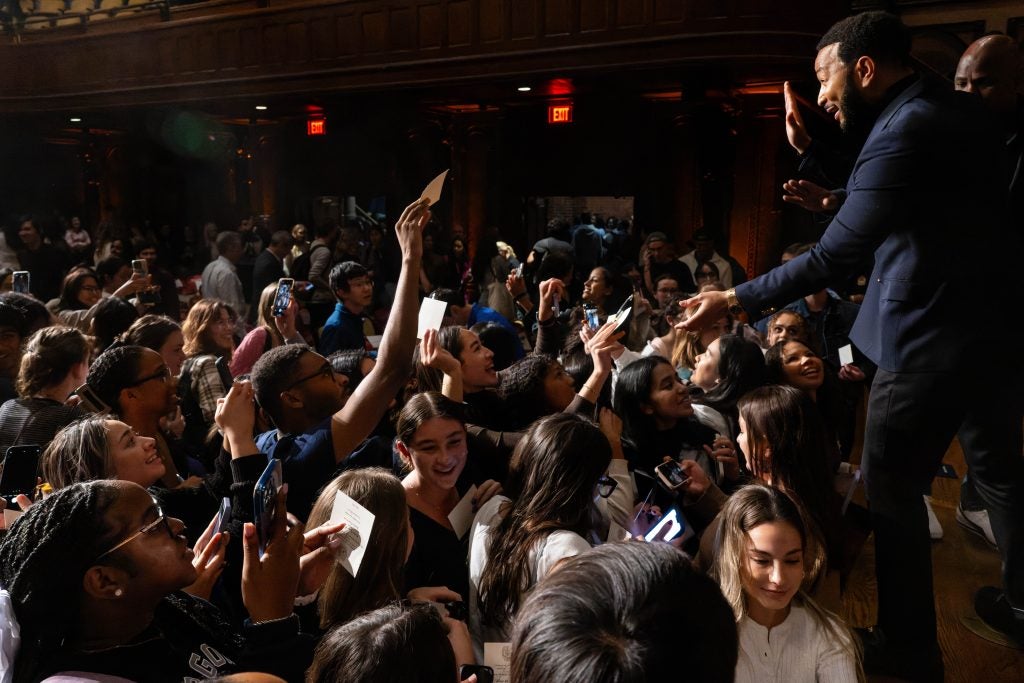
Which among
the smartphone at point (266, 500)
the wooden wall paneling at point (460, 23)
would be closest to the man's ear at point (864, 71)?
the smartphone at point (266, 500)

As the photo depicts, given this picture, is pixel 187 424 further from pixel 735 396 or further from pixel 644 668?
pixel 644 668

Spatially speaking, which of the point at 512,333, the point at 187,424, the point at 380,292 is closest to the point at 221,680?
the point at 187,424

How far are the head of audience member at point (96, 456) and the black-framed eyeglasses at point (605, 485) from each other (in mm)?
1249

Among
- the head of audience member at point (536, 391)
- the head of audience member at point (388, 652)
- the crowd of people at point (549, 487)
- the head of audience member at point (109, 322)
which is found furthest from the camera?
the head of audience member at point (109, 322)

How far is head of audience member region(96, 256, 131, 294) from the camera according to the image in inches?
258

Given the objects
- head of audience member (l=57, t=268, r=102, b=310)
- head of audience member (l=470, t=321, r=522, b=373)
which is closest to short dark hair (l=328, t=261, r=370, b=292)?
head of audience member (l=470, t=321, r=522, b=373)

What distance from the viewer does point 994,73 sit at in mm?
2834

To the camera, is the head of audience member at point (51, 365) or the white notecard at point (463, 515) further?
the head of audience member at point (51, 365)

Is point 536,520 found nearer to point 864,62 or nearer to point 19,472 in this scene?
point 19,472

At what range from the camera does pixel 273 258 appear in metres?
7.56

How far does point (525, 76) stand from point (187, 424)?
21.1 feet

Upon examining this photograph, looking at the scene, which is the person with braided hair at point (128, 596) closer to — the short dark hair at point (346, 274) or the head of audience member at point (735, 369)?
the head of audience member at point (735, 369)

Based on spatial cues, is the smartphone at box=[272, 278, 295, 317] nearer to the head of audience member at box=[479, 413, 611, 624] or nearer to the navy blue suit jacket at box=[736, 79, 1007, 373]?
the head of audience member at box=[479, 413, 611, 624]

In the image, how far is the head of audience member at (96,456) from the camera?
7.11ft
